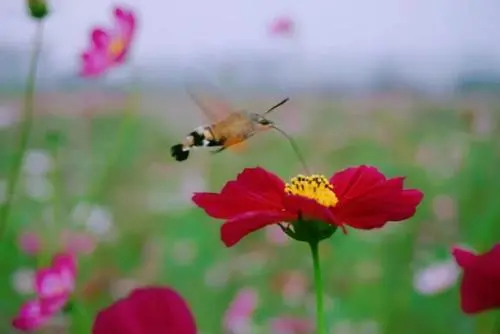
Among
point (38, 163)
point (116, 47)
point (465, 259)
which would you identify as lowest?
point (38, 163)

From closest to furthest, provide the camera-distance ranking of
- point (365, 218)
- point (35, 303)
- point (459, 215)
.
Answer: point (365, 218)
point (35, 303)
point (459, 215)

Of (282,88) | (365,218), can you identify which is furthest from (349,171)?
(282,88)

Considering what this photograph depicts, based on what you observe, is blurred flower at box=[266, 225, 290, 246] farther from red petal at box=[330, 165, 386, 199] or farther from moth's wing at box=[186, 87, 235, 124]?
red petal at box=[330, 165, 386, 199]

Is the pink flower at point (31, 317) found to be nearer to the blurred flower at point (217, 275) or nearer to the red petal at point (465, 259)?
the blurred flower at point (217, 275)

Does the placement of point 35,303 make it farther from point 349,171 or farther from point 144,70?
point 349,171

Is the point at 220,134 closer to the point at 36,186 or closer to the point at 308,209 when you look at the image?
the point at 308,209

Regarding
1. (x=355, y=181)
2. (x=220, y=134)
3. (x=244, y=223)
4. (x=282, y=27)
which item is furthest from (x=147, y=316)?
(x=282, y=27)
